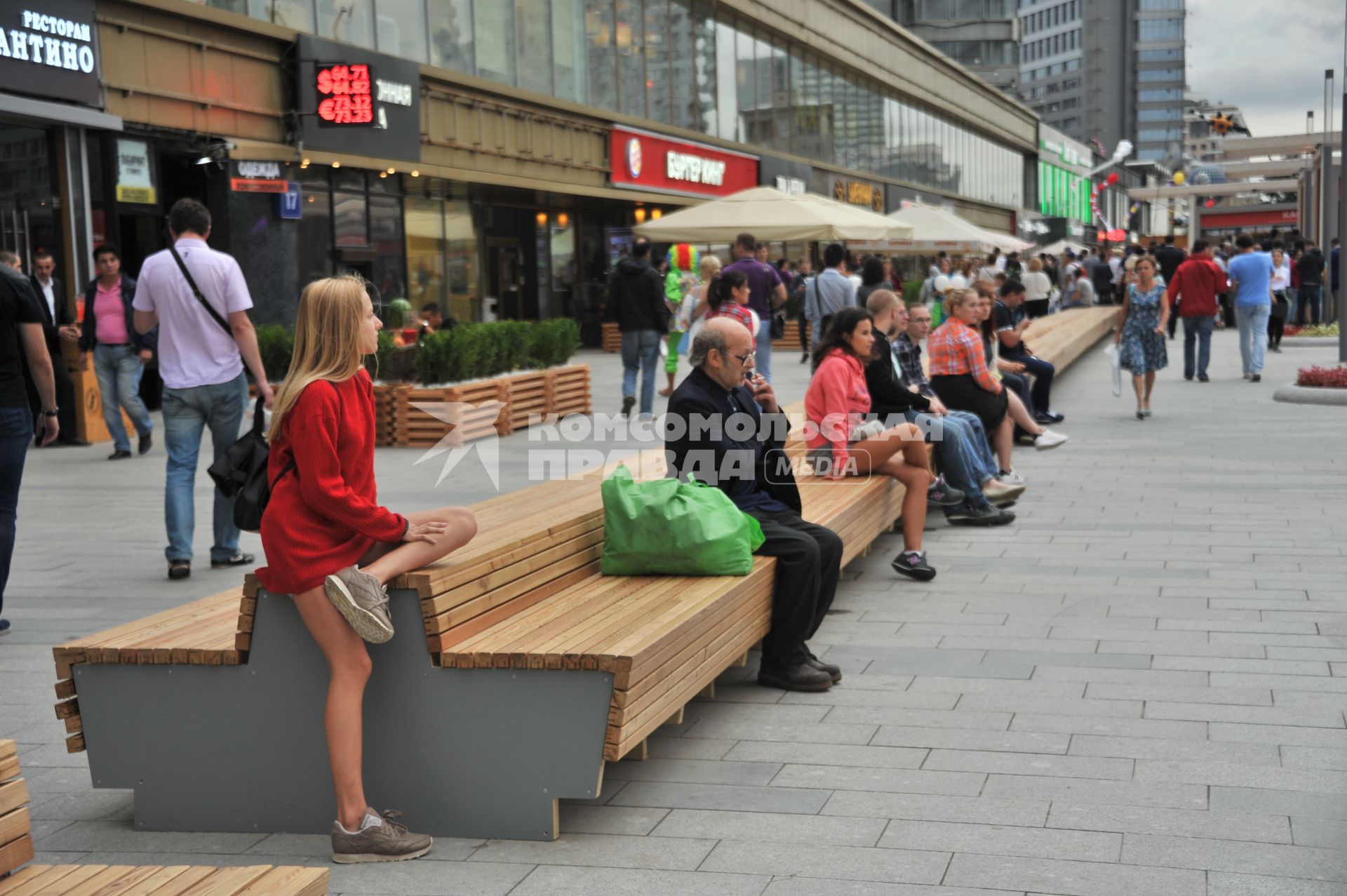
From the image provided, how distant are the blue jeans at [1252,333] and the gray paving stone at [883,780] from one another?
15741 mm

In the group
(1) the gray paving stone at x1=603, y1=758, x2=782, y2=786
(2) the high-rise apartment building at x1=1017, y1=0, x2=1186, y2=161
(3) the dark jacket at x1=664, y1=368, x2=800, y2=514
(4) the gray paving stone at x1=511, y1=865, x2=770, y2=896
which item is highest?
(2) the high-rise apartment building at x1=1017, y1=0, x2=1186, y2=161

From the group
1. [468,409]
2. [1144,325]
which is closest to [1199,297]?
[1144,325]

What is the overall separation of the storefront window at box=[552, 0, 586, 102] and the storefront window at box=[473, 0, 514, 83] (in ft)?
4.88

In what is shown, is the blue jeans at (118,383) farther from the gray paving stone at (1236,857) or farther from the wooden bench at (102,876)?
the gray paving stone at (1236,857)

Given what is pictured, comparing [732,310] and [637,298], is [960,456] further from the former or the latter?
[637,298]

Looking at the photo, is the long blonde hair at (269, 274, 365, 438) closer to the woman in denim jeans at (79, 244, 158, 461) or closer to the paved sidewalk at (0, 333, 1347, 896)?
the paved sidewalk at (0, 333, 1347, 896)

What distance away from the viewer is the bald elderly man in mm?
5738

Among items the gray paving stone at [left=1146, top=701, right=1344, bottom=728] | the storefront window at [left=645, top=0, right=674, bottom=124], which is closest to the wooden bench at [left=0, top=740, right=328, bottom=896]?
the gray paving stone at [left=1146, top=701, right=1344, bottom=728]

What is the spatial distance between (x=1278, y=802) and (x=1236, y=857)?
20.4 inches

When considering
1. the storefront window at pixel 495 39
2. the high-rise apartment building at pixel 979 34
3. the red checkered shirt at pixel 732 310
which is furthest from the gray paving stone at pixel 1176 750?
the high-rise apartment building at pixel 979 34

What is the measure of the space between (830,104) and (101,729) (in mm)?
37861

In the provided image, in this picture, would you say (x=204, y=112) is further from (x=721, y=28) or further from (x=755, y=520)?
(x=721, y=28)

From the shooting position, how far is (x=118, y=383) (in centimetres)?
1289

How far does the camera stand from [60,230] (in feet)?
49.5
